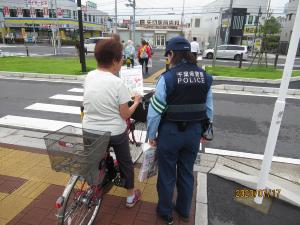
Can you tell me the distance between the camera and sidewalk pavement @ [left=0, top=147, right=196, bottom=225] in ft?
9.43

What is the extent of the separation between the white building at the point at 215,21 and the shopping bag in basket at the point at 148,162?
100ft

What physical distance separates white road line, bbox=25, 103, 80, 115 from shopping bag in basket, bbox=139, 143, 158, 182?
444 centimetres

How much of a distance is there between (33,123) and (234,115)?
506cm

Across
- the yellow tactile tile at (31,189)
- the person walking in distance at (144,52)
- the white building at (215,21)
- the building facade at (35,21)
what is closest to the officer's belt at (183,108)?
the yellow tactile tile at (31,189)

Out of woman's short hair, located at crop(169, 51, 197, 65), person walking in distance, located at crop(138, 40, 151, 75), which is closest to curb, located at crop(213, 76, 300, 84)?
person walking in distance, located at crop(138, 40, 151, 75)

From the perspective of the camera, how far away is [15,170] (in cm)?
380

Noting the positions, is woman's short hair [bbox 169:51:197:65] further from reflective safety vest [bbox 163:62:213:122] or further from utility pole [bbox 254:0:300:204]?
utility pole [bbox 254:0:300:204]

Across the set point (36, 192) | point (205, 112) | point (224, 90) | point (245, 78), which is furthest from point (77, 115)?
point (245, 78)

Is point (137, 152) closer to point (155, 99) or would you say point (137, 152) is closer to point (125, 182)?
point (125, 182)

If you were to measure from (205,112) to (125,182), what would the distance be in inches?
47.4

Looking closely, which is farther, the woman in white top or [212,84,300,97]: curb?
[212,84,300,97]: curb

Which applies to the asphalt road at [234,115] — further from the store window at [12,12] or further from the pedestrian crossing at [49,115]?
the store window at [12,12]

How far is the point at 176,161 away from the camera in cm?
266

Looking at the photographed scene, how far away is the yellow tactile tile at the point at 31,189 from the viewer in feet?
10.7
